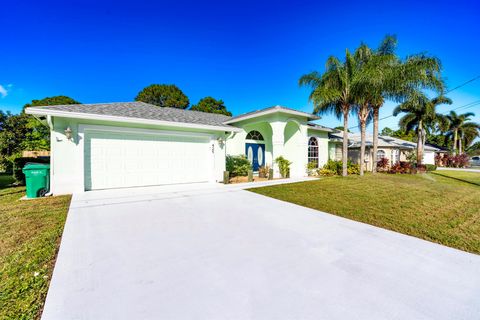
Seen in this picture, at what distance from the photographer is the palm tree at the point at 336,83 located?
1294 centimetres

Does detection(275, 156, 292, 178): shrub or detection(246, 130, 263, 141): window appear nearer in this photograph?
detection(275, 156, 292, 178): shrub

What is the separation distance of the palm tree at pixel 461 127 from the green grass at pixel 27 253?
148ft

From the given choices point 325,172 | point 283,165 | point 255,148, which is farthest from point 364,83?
point 255,148

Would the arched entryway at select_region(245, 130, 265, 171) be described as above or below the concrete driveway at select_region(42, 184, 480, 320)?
above

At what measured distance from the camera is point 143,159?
9094mm

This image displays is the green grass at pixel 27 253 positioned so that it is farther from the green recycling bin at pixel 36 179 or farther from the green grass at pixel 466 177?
the green grass at pixel 466 177

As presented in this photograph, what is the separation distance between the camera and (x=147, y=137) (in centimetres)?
919

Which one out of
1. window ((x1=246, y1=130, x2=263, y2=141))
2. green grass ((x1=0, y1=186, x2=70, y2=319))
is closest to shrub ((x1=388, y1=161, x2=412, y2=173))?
window ((x1=246, y1=130, x2=263, y2=141))

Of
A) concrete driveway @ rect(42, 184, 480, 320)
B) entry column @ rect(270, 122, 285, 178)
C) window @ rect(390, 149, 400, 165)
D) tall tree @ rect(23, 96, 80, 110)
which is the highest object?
tall tree @ rect(23, 96, 80, 110)

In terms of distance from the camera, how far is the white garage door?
8227mm

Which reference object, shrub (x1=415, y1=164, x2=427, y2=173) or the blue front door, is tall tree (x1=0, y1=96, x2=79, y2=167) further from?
shrub (x1=415, y1=164, x2=427, y2=173)

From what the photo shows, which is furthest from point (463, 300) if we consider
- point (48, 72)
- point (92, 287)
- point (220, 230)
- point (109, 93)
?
point (109, 93)

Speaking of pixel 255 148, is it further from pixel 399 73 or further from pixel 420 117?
pixel 420 117

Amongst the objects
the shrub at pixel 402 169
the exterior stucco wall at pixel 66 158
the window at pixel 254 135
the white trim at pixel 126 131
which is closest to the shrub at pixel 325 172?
the window at pixel 254 135
